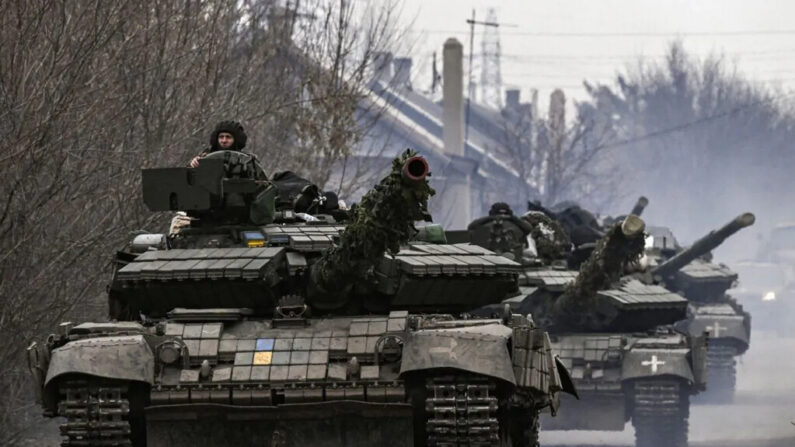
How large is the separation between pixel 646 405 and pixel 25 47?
9.07 metres

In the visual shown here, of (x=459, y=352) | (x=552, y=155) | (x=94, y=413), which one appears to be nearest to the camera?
(x=459, y=352)

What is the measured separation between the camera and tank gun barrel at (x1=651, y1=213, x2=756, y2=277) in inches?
1210

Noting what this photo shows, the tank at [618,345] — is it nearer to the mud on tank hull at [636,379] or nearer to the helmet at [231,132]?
the mud on tank hull at [636,379]

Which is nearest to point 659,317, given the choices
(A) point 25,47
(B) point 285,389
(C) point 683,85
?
(A) point 25,47

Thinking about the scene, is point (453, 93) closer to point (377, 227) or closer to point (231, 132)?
point (231, 132)

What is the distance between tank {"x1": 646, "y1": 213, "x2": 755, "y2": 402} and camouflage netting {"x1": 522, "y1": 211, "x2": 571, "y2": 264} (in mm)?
4032

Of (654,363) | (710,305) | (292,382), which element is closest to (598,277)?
(654,363)

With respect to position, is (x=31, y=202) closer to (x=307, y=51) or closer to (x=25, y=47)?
(x=25, y=47)

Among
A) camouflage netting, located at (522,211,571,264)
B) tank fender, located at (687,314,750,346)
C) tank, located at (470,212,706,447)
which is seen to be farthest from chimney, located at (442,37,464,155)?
tank, located at (470,212,706,447)

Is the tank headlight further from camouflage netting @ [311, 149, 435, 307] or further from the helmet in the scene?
the helmet

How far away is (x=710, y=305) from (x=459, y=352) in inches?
872

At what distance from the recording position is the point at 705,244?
3216 cm

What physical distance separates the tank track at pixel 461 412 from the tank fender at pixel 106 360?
206cm

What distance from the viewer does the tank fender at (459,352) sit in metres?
15.1
